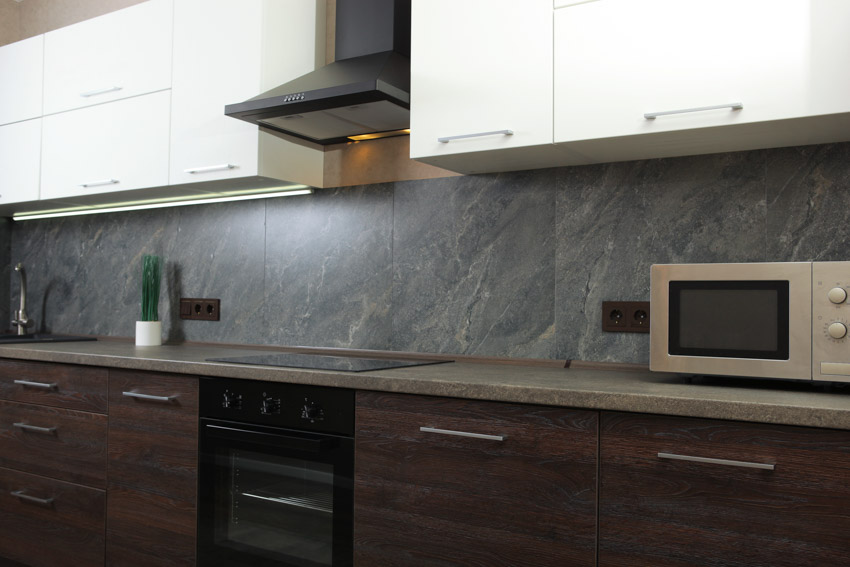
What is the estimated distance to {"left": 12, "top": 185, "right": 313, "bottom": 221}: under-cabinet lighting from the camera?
108 inches

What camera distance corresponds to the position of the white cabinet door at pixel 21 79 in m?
3.07

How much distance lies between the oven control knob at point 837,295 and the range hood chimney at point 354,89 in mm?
1271

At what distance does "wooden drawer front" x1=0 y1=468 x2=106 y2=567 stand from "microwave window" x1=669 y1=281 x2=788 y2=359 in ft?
6.28

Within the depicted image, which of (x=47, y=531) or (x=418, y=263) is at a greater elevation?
(x=418, y=263)

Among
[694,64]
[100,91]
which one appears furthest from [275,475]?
[100,91]

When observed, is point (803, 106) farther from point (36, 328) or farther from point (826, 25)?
point (36, 328)

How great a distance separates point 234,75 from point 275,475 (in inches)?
55.0

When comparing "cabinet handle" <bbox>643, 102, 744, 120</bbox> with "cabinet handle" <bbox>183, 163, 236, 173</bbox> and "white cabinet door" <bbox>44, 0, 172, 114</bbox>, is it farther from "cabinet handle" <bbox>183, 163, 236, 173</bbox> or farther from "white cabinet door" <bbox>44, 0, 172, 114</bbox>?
"white cabinet door" <bbox>44, 0, 172, 114</bbox>

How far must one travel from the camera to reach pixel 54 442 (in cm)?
248

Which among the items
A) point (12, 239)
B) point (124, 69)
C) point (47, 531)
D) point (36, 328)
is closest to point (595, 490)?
point (47, 531)

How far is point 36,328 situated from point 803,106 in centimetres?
356

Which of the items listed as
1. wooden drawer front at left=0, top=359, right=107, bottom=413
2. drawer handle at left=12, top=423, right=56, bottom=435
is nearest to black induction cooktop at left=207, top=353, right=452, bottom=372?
wooden drawer front at left=0, top=359, right=107, bottom=413

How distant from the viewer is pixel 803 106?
60.8 inches

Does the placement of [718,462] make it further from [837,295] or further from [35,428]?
[35,428]
